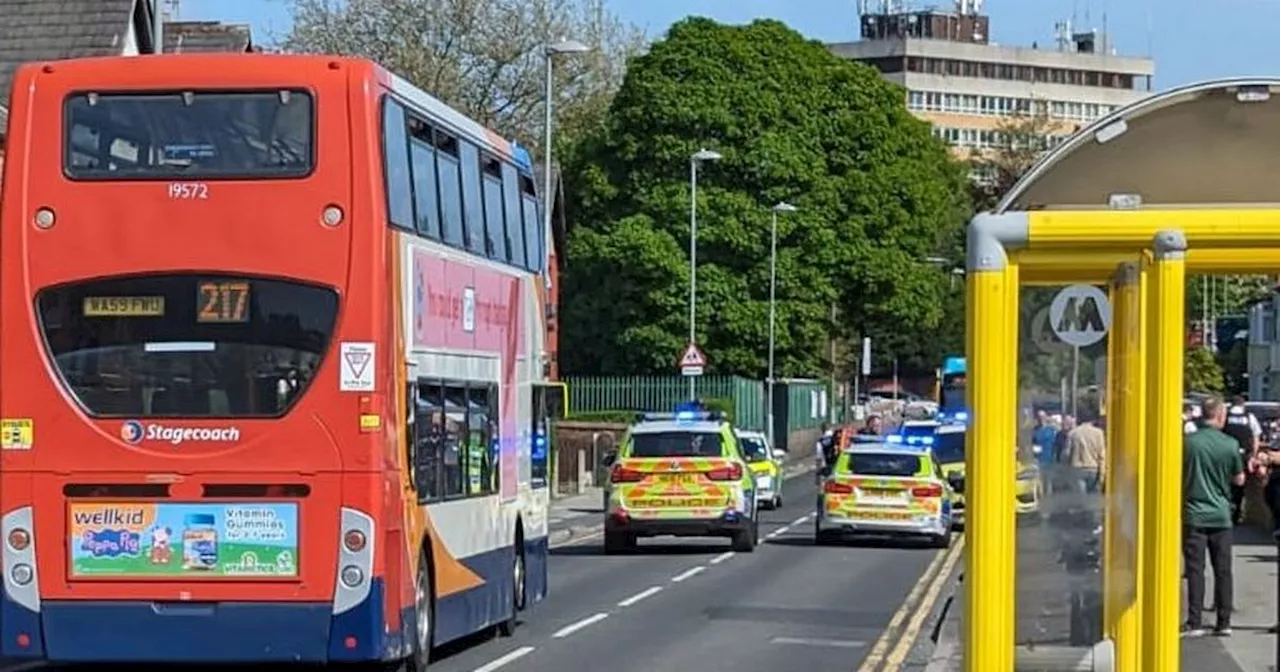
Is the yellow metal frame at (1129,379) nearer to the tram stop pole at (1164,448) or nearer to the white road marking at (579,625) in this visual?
the tram stop pole at (1164,448)

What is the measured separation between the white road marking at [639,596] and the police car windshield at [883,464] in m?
7.65

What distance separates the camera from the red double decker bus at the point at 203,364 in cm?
1432

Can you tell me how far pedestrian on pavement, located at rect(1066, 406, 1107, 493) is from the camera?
8477 mm

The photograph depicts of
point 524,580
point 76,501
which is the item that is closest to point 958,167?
point 524,580

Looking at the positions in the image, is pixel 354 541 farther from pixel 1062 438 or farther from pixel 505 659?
pixel 1062 438

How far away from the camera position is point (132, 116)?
14.8 meters

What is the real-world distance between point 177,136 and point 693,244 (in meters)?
44.5

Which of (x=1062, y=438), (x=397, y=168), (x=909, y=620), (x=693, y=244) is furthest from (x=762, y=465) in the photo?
(x=1062, y=438)

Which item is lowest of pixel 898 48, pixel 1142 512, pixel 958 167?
pixel 1142 512

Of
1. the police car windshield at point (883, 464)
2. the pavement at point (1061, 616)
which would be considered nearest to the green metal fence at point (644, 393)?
the police car windshield at point (883, 464)

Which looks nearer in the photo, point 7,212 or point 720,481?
point 7,212

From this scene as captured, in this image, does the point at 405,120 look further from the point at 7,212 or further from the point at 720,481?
the point at 720,481

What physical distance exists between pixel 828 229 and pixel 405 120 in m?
53.1

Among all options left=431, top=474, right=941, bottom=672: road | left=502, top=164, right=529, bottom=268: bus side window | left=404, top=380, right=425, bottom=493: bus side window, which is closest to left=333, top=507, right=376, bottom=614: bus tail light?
left=404, top=380, right=425, bottom=493: bus side window
